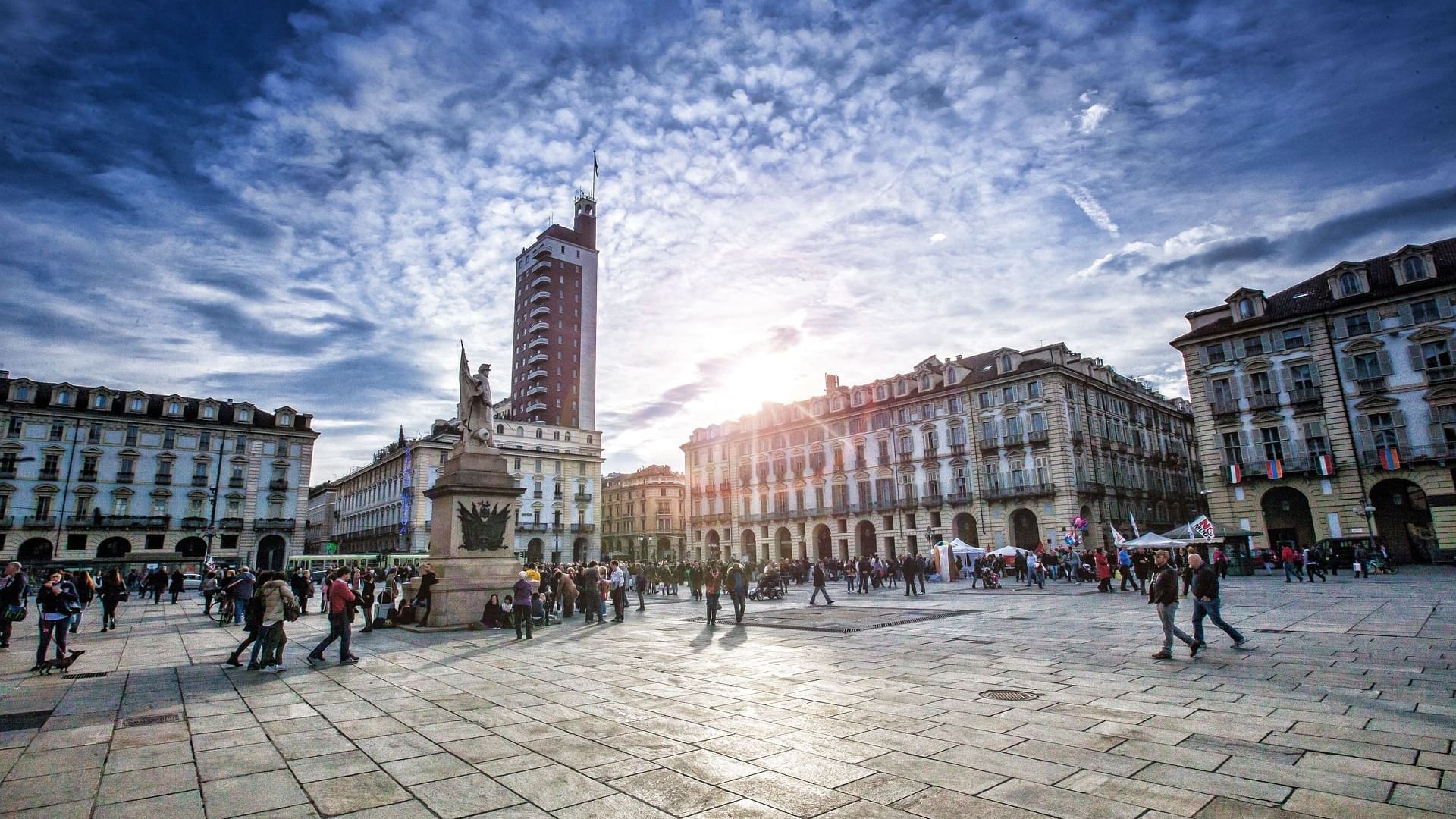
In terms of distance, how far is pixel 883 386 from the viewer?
56375 mm

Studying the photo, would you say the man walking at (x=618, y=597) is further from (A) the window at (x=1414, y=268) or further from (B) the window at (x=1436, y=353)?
(A) the window at (x=1414, y=268)

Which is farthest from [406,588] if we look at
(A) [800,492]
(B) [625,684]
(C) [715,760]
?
(A) [800,492]

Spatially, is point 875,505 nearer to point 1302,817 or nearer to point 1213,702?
point 1213,702

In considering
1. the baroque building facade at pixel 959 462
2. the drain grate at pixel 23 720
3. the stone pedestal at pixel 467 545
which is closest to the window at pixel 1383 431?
the baroque building facade at pixel 959 462

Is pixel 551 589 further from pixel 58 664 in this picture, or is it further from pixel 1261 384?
pixel 1261 384

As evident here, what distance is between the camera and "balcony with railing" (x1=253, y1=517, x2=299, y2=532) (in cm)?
5759

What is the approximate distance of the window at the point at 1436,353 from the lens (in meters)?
32.6

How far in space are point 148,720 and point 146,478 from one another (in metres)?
62.4

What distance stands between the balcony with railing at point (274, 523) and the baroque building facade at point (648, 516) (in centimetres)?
Answer: 3981

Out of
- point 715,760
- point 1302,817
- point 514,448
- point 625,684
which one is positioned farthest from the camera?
point 514,448

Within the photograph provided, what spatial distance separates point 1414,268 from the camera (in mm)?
34219

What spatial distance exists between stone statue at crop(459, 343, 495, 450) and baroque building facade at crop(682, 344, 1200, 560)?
35.2 meters

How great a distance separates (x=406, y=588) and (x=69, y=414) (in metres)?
53.9

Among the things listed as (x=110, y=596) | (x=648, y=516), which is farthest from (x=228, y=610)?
(x=648, y=516)
